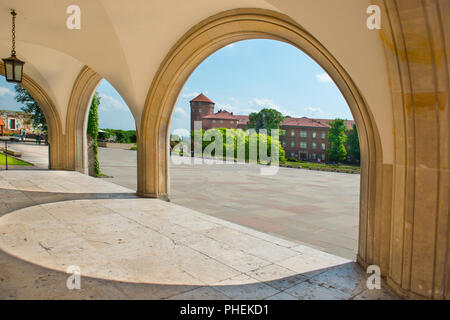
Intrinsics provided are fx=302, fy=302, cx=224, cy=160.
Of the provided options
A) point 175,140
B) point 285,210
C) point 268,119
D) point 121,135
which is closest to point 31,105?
point 285,210

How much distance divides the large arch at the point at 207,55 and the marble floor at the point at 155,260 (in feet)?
2.30

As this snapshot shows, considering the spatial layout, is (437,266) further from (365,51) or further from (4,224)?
(4,224)

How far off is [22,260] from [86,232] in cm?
125

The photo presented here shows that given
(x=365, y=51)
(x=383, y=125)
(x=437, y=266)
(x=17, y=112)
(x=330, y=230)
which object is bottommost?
(x=330, y=230)

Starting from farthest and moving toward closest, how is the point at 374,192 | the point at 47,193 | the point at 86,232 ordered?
1. the point at 47,193
2. the point at 86,232
3. the point at 374,192

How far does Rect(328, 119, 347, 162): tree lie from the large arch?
2367 inches

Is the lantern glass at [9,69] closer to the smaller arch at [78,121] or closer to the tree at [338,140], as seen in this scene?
the smaller arch at [78,121]

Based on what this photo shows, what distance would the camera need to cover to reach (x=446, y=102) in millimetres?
2457

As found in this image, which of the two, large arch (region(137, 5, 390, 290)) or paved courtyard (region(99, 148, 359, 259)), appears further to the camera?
paved courtyard (region(99, 148, 359, 259))

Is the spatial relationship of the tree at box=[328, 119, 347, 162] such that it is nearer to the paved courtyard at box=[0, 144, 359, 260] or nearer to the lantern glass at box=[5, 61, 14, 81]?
the paved courtyard at box=[0, 144, 359, 260]

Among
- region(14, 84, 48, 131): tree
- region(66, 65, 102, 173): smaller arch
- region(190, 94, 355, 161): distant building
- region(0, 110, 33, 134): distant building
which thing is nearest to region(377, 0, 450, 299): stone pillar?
region(66, 65, 102, 173): smaller arch

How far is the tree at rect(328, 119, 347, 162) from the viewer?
62844 millimetres

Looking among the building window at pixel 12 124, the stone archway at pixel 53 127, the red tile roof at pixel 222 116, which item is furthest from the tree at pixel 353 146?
the building window at pixel 12 124
